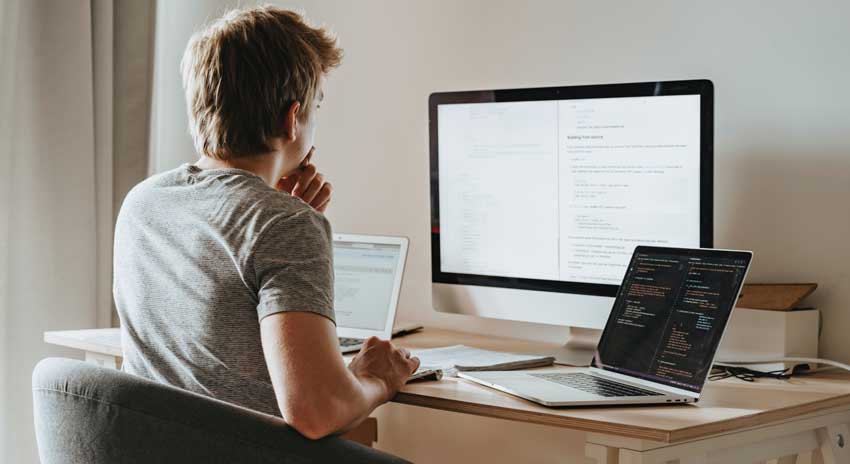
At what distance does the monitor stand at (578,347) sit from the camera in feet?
5.92

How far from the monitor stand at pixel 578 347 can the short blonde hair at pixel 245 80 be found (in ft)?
2.31

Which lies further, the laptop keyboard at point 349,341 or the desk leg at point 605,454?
the laptop keyboard at point 349,341

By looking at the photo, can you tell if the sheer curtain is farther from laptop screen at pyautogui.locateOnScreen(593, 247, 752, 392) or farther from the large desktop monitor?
laptop screen at pyautogui.locateOnScreen(593, 247, 752, 392)

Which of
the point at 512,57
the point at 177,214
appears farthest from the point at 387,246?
the point at 177,214

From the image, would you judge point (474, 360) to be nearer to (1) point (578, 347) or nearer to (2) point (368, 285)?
(1) point (578, 347)

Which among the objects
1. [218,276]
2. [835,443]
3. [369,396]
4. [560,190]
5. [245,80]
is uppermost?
[245,80]

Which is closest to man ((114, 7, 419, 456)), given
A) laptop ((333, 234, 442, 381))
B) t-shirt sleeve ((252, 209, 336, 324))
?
t-shirt sleeve ((252, 209, 336, 324))

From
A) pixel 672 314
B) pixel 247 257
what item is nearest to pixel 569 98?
pixel 672 314

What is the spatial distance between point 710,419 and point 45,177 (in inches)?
66.1

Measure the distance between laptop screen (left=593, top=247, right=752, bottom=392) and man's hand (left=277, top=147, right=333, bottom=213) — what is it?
0.57m

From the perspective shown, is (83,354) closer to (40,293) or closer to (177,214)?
(40,293)

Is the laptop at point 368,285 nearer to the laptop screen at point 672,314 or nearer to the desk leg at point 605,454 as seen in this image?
the laptop screen at point 672,314

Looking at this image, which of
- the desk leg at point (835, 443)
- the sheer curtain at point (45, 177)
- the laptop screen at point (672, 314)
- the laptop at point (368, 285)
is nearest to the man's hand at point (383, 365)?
the laptop screen at point (672, 314)

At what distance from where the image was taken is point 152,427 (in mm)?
1097
